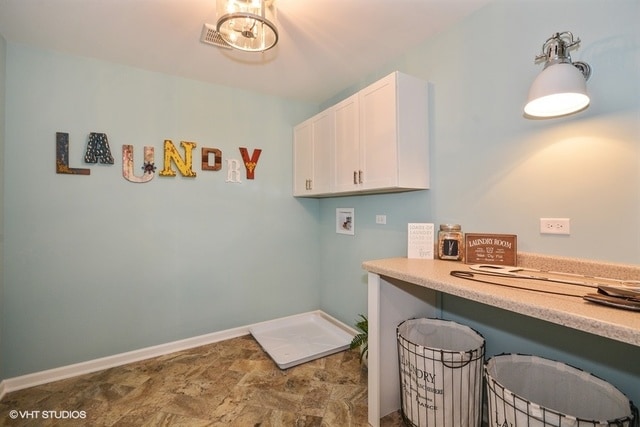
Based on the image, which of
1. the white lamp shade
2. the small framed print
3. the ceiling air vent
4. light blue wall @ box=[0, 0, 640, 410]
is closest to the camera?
the white lamp shade

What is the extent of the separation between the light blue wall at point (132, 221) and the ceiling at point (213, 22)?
23 centimetres

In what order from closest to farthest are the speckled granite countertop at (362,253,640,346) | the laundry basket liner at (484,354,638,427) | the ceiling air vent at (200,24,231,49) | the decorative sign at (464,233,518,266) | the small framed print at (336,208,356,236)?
the speckled granite countertop at (362,253,640,346)
the laundry basket liner at (484,354,638,427)
the decorative sign at (464,233,518,266)
the ceiling air vent at (200,24,231,49)
the small framed print at (336,208,356,236)

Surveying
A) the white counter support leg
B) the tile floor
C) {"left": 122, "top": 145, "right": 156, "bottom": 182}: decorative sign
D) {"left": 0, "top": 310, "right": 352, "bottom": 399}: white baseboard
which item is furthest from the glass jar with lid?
{"left": 122, "top": 145, "right": 156, "bottom": 182}: decorative sign

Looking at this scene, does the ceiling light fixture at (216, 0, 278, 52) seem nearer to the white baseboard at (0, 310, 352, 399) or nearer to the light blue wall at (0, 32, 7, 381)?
the light blue wall at (0, 32, 7, 381)

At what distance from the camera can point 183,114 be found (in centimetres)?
255

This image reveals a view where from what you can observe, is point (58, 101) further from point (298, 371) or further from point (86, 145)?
point (298, 371)

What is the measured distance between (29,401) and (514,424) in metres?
2.89

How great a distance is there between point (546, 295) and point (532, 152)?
84 centimetres

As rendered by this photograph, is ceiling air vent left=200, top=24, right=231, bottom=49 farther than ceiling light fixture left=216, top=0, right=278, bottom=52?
Yes

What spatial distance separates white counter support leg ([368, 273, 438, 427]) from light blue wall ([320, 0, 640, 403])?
0.37 m

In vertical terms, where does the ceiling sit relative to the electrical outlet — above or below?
above

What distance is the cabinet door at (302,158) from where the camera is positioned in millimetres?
2834
